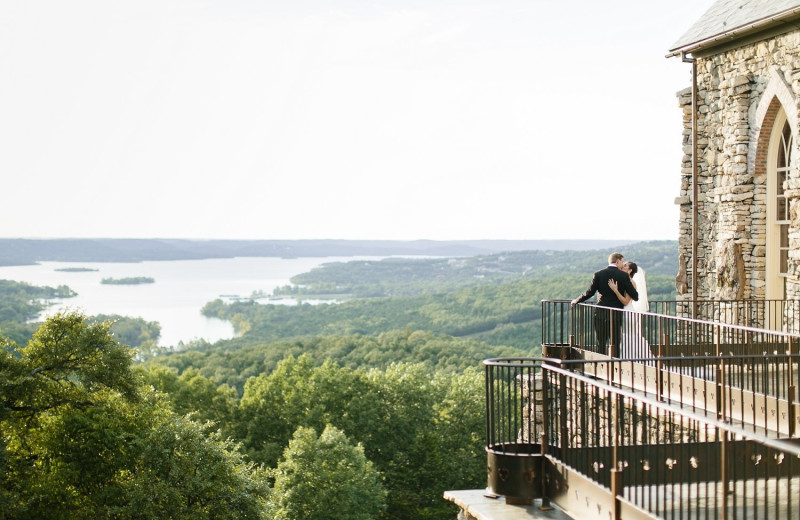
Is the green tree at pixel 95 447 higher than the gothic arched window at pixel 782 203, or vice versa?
the gothic arched window at pixel 782 203

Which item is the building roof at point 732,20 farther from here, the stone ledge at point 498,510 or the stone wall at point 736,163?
the stone ledge at point 498,510

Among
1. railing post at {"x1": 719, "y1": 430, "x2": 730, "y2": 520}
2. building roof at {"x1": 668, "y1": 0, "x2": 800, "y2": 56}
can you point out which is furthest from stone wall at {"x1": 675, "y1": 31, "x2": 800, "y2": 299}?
railing post at {"x1": 719, "y1": 430, "x2": 730, "y2": 520}

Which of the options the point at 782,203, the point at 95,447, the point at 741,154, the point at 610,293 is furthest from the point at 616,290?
the point at 95,447

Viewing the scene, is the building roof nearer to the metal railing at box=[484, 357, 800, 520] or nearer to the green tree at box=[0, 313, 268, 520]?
the metal railing at box=[484, 357, 800, 520]

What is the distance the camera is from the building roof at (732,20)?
1570cm

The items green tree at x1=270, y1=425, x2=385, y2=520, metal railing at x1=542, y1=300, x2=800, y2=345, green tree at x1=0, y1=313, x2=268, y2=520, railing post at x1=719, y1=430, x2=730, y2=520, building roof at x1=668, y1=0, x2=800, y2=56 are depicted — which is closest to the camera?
railing post at x1=719, y1=430, x2=730, y2=520

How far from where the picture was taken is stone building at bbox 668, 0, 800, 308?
1605 centimetres

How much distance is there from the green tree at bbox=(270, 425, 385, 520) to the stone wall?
800 inches

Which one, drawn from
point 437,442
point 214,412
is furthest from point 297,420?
point 437,442

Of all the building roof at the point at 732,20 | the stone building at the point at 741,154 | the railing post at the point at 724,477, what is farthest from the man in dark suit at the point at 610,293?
the railing post at the point at 724,477

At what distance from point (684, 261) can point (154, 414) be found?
1614cm

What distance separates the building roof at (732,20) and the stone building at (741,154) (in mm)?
27

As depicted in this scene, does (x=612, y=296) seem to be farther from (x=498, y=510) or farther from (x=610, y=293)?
(x=498, y=510)

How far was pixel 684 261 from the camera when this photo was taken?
19.9m
